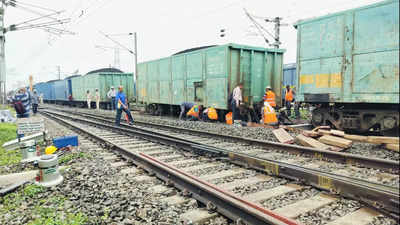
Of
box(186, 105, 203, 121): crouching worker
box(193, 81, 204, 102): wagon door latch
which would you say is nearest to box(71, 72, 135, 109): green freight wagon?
box(193, 81, 204, 102): wagon door latch

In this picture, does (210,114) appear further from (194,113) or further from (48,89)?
(48,89)

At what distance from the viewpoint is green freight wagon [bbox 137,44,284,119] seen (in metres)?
11.2

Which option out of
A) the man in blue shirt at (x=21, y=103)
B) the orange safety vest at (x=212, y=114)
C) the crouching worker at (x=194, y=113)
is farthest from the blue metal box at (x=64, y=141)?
the crouching worker at (x=194, y=113)

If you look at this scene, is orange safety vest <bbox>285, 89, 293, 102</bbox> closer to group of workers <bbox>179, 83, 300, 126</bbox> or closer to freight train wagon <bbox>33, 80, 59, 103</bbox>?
group of workers <bbox>179, 83, 300, 126</bbox>

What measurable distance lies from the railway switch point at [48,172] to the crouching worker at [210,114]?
27.1ft

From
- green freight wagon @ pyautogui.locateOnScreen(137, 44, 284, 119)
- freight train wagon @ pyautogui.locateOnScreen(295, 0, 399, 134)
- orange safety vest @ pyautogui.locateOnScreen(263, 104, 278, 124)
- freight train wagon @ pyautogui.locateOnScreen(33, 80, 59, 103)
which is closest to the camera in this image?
freight train wagon @ pyautogui.locateOnScreen(295, 0, 399, 134)

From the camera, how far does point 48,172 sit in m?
3.90

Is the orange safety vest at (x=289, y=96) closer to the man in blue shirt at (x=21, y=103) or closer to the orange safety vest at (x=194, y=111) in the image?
the orange safety vest at (x=194, y=111)

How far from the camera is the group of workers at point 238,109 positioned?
9789mm

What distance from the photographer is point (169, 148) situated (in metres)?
6.43

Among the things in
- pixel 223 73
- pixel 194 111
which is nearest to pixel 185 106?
pixel 194 111

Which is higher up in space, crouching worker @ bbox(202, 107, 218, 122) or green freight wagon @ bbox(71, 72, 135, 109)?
green freight wagon @ bbox(71, 72, 135, 109)

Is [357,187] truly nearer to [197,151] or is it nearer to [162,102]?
[197,151]

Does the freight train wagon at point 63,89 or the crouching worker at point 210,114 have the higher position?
the freight train wagon at point 63,89
